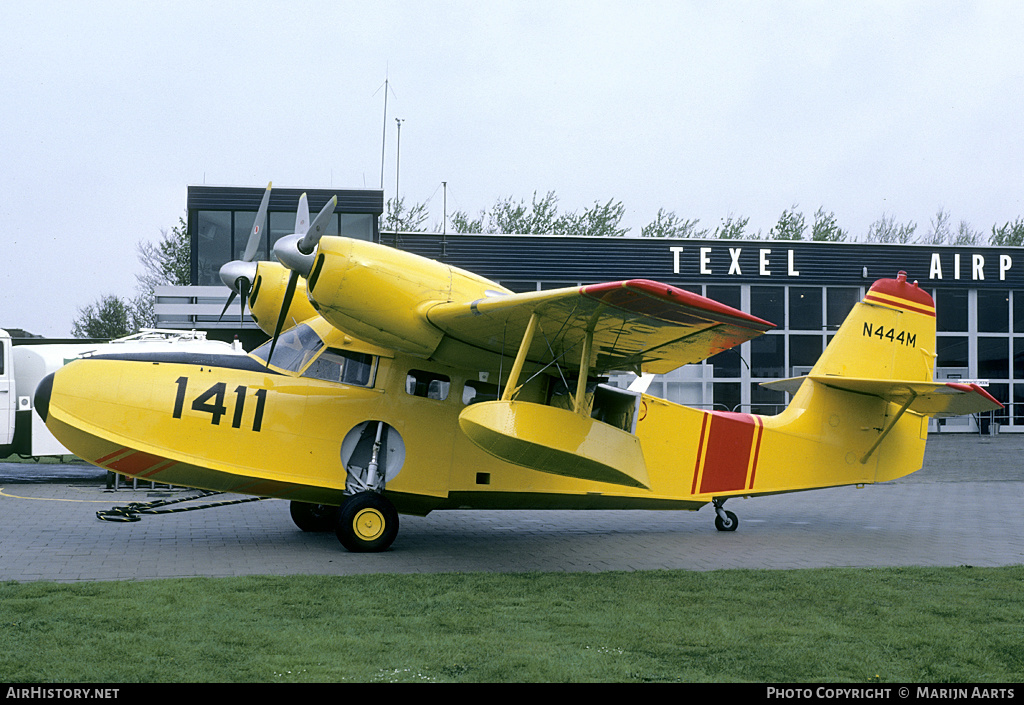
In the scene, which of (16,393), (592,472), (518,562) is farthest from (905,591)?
(16,393)

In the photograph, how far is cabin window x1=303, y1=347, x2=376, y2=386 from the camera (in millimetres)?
9508

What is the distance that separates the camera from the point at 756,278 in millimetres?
27750

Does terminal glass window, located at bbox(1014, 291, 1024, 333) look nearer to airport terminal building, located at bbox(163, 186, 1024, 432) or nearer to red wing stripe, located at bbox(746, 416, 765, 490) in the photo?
airport terminal building, located at bbox(163, 186, 1024, 432)

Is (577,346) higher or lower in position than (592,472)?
higher

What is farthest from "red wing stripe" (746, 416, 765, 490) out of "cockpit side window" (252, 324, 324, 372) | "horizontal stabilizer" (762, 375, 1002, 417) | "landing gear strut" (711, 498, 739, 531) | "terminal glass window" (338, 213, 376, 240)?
"terminal glass window" (338, 213, 376, 240)

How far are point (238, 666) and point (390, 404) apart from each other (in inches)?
187

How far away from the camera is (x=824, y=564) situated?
903 cm

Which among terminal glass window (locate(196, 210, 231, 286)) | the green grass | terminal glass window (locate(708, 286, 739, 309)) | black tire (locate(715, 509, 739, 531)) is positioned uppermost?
terminal glass window (locate(196, 210, 231, 286))

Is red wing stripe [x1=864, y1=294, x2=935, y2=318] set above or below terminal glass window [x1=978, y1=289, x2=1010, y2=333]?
below

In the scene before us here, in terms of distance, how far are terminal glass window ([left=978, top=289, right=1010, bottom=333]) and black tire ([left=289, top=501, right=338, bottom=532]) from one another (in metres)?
25.8

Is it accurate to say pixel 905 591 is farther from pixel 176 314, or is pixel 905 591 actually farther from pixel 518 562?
pixel 176 314

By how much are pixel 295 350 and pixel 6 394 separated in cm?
1002

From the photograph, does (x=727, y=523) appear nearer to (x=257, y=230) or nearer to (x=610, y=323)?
(x=610, y=323)

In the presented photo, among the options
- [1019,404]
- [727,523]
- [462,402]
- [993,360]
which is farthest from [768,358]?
[462,402]
